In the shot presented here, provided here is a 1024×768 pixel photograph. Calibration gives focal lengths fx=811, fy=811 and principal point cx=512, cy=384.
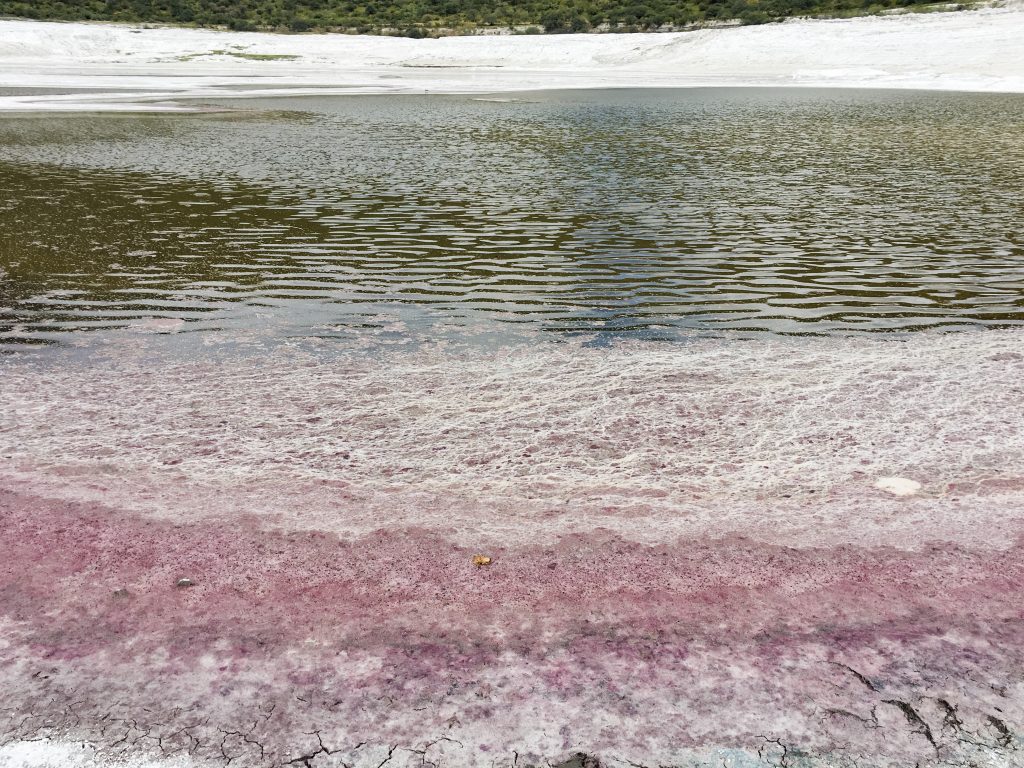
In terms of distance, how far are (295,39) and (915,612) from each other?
263 feet

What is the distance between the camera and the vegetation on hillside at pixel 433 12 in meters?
69.9

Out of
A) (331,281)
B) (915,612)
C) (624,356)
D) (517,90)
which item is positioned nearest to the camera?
(915,612)

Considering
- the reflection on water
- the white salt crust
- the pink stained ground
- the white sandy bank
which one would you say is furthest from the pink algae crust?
the white sandy bank

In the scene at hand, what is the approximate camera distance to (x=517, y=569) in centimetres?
406

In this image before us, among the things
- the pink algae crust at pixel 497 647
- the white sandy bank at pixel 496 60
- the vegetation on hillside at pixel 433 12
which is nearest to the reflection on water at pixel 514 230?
the pink algae crust at pixel 497 647

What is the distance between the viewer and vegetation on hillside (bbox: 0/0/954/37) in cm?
6994

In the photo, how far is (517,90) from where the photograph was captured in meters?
44.6

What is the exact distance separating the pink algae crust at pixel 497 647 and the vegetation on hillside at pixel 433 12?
7186cm

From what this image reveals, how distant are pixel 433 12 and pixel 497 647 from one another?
9595 cm

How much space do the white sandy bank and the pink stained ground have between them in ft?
106

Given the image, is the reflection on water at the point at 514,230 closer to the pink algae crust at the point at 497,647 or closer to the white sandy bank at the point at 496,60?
the pink algae crust at the point at 497,647

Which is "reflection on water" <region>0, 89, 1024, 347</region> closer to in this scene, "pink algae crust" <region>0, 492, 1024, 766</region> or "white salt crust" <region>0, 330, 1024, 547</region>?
"white salt crust" <region>0, 330, 1024, 547</region>

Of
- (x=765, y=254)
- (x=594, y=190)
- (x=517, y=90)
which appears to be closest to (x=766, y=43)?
(x=517, y=90)

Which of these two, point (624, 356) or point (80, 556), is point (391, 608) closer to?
point (80, 556)
